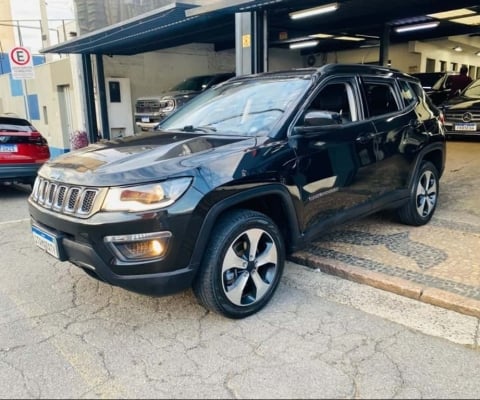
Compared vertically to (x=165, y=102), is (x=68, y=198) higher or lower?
lower

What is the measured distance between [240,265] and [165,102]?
10.1 m

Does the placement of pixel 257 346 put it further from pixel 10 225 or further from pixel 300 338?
pixel 10 225

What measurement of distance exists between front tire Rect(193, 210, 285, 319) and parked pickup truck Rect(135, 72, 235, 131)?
9.24 meters

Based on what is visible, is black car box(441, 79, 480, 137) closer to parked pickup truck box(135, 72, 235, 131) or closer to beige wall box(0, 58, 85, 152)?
parked pickup truck box(135, 72, 235, 131)

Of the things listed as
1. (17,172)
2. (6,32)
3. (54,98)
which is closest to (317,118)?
(17,172)

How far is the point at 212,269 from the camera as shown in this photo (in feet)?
9.87

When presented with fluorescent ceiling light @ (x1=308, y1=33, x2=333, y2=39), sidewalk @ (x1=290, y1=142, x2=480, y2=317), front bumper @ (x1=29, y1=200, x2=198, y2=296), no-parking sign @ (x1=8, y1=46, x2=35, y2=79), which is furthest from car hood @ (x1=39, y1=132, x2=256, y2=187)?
fluorescent ceiling light @ (x1=308, y1=33, x2=333, y2=39)

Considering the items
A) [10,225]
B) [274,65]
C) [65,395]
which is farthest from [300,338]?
[274,65]

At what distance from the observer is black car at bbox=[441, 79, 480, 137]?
11.0 m

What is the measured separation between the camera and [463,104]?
1125cm

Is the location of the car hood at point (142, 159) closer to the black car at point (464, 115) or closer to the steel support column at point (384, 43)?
the black car at point (464, 115)

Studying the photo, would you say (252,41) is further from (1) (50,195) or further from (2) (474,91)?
(2) (474,91)

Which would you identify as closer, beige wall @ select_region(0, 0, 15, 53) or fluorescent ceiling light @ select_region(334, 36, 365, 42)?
fluorescent ceiling light @ select_region(334, 36, 365, 42)

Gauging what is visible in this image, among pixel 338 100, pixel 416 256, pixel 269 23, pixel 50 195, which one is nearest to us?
pixel 50 195
